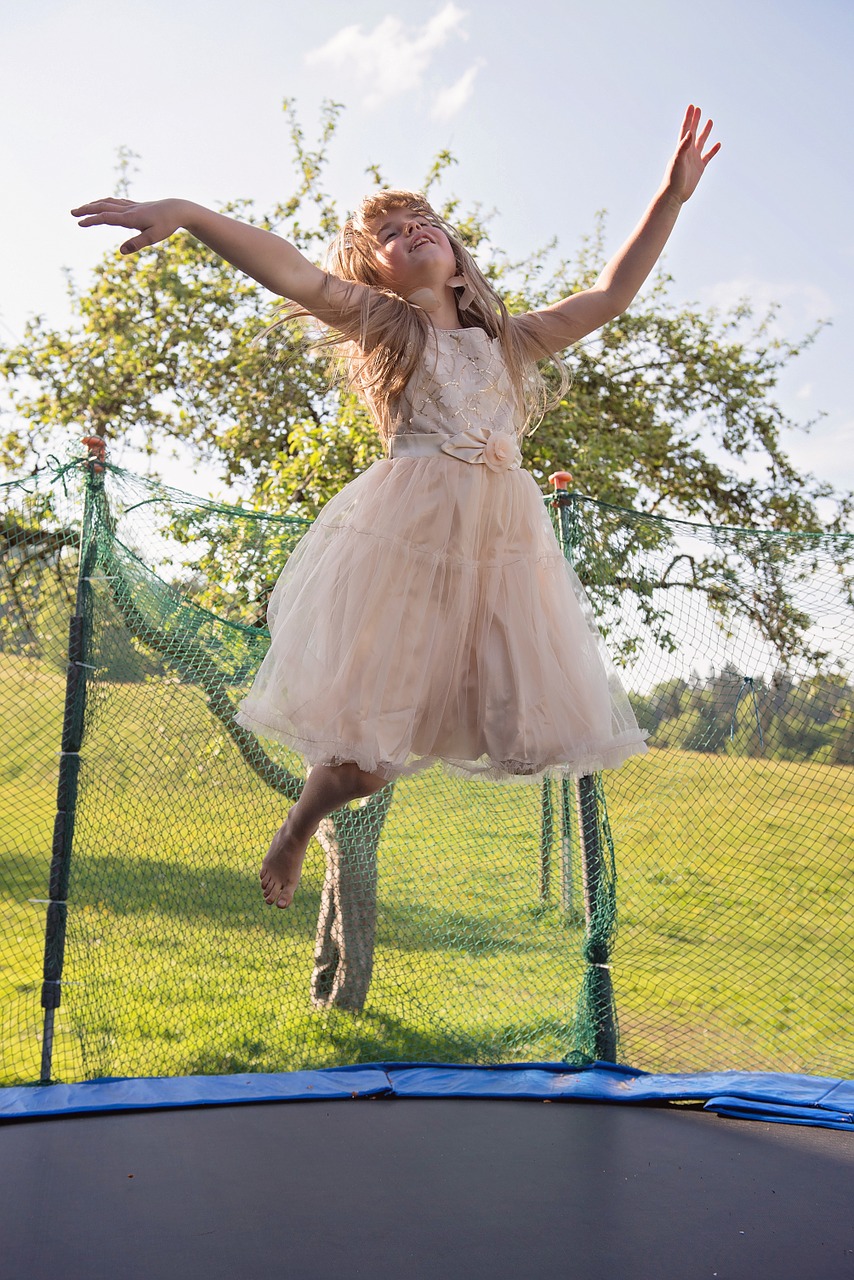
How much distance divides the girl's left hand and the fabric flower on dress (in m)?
0.58

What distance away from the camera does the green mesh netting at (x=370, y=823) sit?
2791 millimetres

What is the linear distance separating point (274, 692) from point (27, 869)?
2950 millimetres

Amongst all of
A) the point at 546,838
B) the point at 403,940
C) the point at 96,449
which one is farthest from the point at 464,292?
the point at 403,940

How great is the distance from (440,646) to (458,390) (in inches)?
17.6

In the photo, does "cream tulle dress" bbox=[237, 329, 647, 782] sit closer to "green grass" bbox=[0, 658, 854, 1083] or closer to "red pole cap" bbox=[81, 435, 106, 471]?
"red pole cap" bbox=[81, 435, 106, 471]

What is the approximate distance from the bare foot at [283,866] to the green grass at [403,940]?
1.12 metres

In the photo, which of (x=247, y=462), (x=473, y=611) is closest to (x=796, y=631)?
(x=473, y=611)

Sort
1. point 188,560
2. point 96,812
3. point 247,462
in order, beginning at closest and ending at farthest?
point 96,812 → point 188,560 → point 247,462

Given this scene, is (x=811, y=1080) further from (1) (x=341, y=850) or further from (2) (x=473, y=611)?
(2) (x=473, y=611)

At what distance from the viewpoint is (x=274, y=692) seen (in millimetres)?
1687

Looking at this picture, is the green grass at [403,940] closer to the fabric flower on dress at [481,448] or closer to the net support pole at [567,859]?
the net support pole at [567,859]

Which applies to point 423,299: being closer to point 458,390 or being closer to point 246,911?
point 458,390

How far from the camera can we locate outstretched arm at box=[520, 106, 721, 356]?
195 cm

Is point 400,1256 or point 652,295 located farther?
point 652,295
